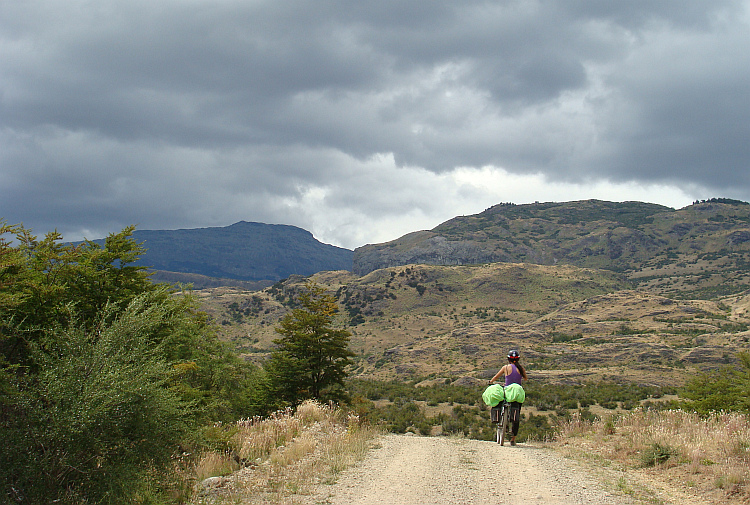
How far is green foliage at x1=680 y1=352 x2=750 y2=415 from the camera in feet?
54.6

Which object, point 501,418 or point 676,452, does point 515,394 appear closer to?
point 501,418

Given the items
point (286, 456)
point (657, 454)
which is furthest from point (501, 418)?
point (286, 456)

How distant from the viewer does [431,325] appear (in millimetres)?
91000

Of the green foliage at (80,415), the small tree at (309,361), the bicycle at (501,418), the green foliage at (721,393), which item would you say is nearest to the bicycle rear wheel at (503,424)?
the bicycle at (501,418)

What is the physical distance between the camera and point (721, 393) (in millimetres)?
19625

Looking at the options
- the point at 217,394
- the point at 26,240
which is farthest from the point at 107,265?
the point at 217,394

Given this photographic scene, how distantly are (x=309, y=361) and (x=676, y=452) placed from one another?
1371cm

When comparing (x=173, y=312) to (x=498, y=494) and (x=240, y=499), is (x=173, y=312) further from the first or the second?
(x=498, y=494)

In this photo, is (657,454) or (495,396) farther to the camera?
(495,396)

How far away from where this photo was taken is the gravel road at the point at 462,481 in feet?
23.2

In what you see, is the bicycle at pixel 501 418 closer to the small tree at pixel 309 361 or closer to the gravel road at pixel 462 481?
the gravel road at pixel 462 481

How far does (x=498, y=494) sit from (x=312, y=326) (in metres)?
14.2

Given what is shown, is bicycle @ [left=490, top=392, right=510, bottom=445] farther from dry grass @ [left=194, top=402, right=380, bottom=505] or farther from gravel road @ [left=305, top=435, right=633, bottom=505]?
dry grass @ [left=194, top=402, right=380, bottom=505]

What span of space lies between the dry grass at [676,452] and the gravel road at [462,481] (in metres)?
0.94
